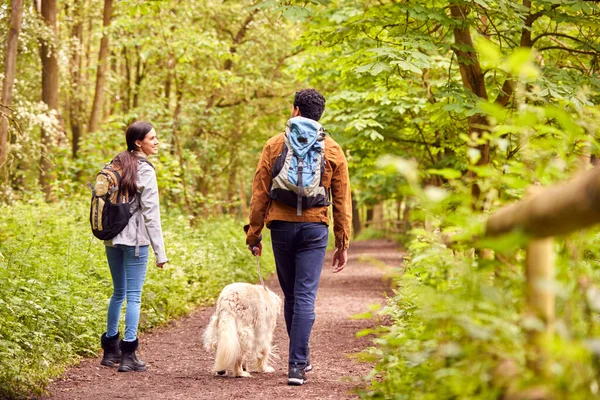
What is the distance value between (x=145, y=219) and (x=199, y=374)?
4.91 ft

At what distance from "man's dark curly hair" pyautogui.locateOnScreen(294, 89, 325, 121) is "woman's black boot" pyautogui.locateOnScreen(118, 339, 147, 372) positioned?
260 centimetres

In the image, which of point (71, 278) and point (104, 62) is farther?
point (104, 62)

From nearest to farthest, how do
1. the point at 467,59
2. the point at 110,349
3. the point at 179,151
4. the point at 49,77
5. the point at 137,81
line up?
the point at 110,349, the point at 467,59, the point at 49,77, the point at 179,151, the point at 137,81

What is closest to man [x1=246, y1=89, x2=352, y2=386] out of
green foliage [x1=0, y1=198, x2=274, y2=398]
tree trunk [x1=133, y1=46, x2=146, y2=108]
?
green foliage [x1=0, y1=198, x2=274, y2=398]

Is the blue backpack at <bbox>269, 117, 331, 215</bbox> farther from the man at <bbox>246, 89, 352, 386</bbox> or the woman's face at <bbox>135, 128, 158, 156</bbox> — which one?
the woman's face at <bbox>135, 128, 158, 156</bbox>

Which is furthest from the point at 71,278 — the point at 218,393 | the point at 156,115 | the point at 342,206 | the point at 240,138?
the point at 240,138

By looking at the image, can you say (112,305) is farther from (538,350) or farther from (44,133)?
(44,133)

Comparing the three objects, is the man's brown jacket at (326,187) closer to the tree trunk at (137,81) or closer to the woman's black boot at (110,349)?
the woman's black boot at (110,349)

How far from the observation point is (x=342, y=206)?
6.10m

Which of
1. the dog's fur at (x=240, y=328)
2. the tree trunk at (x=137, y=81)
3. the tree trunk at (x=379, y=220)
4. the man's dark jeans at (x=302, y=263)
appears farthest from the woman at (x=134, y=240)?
the tree trunk at (x=379, y=220)

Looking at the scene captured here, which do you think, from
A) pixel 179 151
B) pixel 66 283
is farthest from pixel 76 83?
pixel 66 283

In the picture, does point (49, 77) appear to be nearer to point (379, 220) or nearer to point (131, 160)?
point (131, 160)

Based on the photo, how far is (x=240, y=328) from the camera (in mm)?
6328

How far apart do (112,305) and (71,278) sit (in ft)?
5.09
